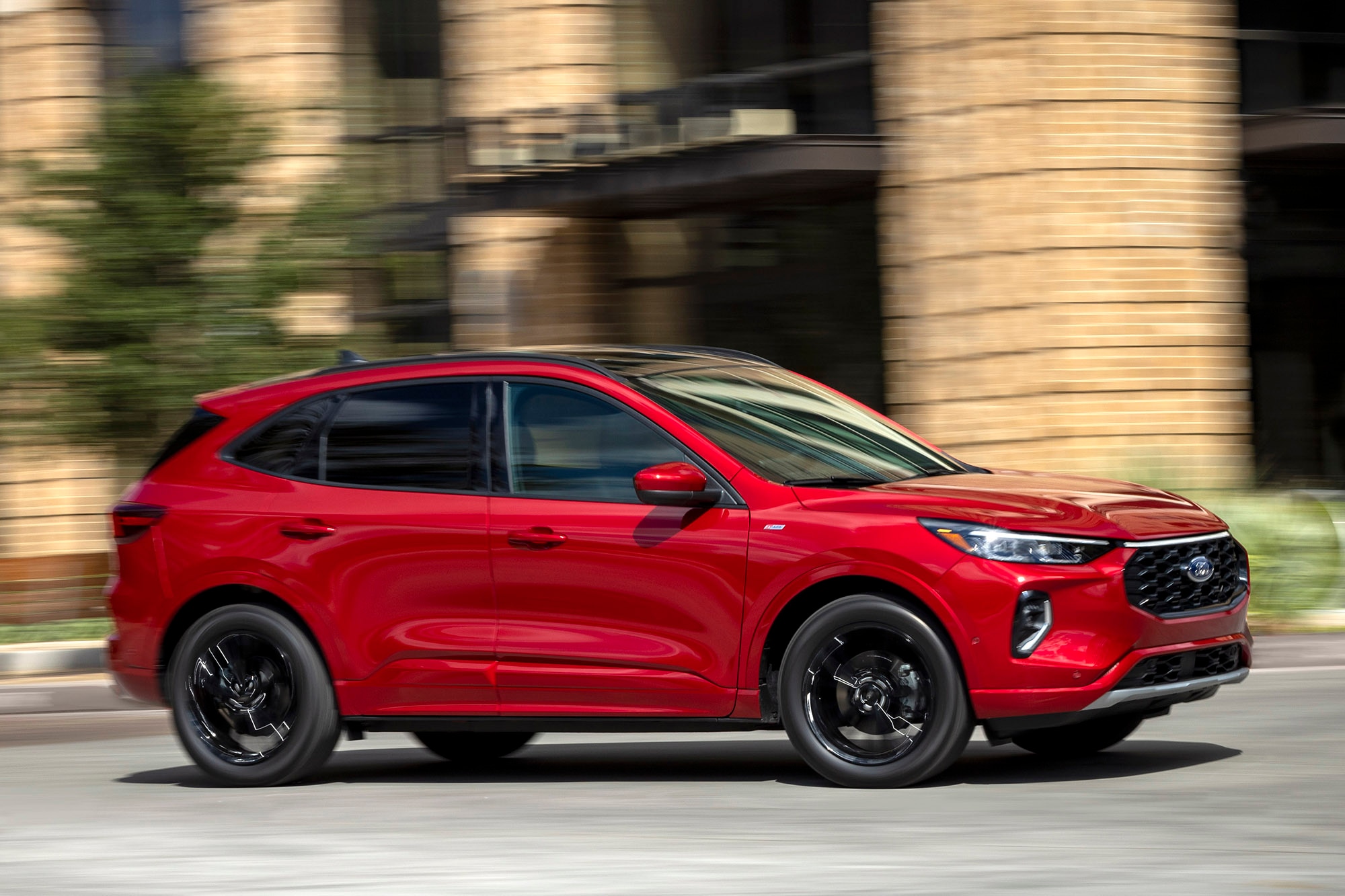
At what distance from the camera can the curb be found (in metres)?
Answer: 13.4

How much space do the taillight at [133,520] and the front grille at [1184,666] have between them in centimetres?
395

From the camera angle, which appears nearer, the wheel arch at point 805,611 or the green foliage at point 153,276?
the wheel arch at point 805,611

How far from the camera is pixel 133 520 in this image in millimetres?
8094

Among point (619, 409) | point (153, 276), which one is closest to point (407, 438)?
point (619, 409)

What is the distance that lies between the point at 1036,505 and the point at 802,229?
12.8m

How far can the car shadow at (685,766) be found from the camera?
7266 millimetres

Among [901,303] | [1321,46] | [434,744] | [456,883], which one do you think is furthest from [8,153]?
[456,883]

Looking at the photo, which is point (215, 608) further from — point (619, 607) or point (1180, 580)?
point (1180, 580)

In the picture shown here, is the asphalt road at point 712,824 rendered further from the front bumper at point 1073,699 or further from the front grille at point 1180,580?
the front grille at point 1180,580

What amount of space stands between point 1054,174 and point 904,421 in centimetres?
267

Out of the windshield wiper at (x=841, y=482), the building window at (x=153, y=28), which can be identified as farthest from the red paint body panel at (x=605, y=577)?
the building window at (x=153, y=28)

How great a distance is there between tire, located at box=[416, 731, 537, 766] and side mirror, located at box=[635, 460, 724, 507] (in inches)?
75.5

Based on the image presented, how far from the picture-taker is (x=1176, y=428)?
55.6 feet

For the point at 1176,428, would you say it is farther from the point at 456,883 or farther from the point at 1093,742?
the point at 456,883
